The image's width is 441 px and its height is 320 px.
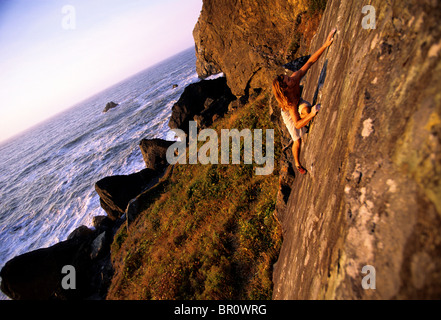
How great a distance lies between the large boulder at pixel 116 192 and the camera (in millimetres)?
20297

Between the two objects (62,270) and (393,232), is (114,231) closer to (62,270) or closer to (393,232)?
(62,270)

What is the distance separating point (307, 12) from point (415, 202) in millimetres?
18842

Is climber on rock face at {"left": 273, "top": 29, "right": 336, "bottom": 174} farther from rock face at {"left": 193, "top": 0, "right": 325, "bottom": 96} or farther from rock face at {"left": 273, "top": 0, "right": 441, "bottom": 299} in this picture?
rock face at {"left": 193, "top": 0, "right": 325, "bottom": 96}

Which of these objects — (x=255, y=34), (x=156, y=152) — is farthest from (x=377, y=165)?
(x=255, y=34)

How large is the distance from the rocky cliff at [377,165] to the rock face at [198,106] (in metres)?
20.8

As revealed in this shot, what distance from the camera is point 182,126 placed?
92.8 ft

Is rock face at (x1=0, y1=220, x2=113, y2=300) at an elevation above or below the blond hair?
below

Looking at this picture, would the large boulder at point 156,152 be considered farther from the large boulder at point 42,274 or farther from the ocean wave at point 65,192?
the large boulder at point 42,274

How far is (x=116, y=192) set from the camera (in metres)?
20.5

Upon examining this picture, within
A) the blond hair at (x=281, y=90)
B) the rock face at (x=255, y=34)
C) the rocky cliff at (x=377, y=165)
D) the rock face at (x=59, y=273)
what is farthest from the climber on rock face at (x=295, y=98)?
the rock face at (x=59, y=273)

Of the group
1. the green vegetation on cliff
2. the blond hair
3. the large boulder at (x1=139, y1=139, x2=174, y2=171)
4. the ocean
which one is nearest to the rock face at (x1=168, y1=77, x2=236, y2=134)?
the ocean

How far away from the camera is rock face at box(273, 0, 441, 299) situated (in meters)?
1.69

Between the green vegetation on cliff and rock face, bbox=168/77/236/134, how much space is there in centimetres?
866

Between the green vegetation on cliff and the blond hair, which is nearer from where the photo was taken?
the blond hair
